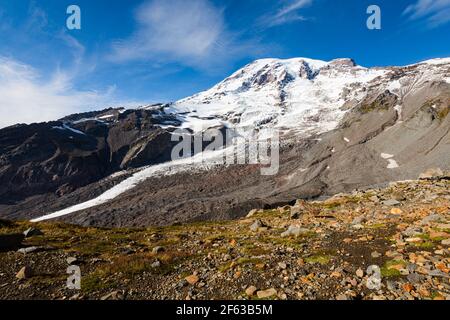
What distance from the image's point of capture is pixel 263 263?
563 inches

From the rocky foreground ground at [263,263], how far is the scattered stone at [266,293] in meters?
0.03

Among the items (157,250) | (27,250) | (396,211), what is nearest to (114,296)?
(157,250)

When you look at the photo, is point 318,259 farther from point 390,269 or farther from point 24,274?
point 24,274

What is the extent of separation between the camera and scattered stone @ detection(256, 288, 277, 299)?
11281mm

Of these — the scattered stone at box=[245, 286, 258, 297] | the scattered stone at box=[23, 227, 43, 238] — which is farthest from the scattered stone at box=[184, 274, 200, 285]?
the scattered stone at box=[23, 227, 43, 238]

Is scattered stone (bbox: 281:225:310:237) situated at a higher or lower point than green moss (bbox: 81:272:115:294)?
higher

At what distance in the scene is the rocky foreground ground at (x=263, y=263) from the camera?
11.4 metres

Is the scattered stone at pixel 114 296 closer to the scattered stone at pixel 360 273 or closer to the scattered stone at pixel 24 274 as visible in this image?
the scattered stone at pixel 24 274

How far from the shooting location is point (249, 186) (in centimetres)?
13738

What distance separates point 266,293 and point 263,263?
114 inches

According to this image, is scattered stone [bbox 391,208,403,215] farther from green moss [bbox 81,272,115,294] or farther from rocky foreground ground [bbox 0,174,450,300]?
green moss [bbox 81,272,115,294]

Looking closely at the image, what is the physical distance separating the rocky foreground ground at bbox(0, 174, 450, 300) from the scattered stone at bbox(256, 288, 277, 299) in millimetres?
34

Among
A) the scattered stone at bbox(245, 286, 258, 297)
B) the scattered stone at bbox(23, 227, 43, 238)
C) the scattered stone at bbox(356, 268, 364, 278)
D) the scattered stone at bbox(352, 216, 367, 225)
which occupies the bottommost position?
the scattered stone at bbox(23, 227, 43, 238)

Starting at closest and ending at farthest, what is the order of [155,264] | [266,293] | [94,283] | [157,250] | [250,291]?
[266,293] → [250,291] → [94,283] → [155,264] → [157,250]
